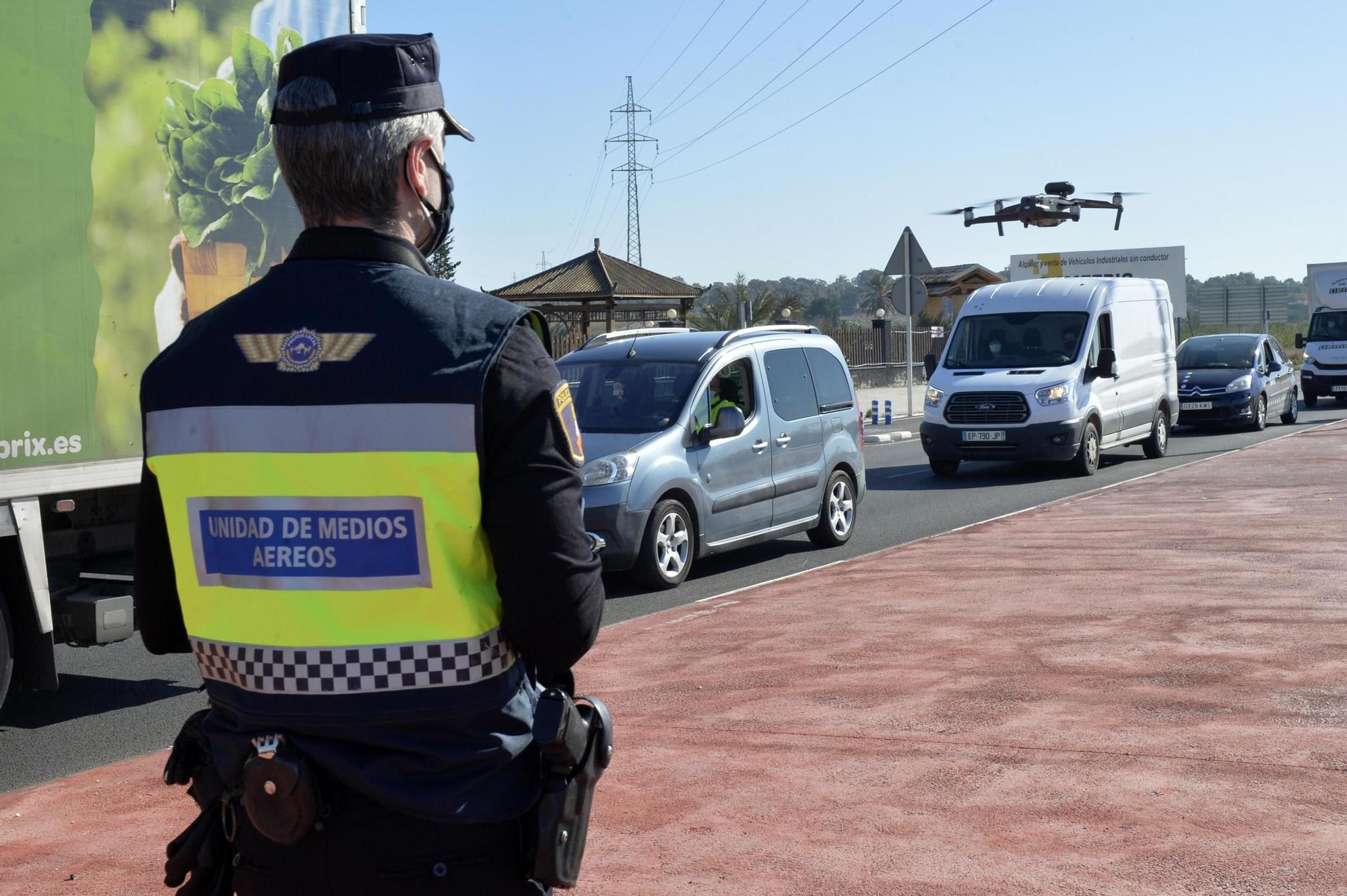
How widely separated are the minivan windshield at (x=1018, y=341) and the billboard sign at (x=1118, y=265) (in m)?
17.4

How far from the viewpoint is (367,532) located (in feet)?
6.54

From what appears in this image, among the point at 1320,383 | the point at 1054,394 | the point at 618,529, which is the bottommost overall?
the point at 1320,383

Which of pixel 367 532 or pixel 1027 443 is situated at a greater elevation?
pixel 367 532

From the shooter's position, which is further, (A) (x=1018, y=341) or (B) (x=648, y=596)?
(A) (x=1018, y=341)

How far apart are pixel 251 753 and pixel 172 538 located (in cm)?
38

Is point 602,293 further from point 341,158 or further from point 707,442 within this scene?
point 341,158

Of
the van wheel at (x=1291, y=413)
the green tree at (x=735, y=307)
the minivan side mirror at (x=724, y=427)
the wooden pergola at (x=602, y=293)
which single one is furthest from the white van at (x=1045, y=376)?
the green tree at (x=735, y=307)

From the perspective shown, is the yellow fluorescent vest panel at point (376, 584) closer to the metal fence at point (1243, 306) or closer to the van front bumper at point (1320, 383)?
the van front bumper at point (1320, 383)

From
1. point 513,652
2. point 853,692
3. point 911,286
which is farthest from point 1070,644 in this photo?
point 911,286

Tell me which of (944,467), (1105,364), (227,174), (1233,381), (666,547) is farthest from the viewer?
(1233,381)

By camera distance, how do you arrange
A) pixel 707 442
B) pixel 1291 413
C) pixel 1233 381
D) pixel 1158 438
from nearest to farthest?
pixel 707 442
pixel 1158 438
pixel 1233 381
pixel 1291 413

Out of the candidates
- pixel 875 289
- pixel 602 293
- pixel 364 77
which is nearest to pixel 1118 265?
pixel 602 293

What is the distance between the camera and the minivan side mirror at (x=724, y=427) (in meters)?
10.7

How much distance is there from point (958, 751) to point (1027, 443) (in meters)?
12.4
